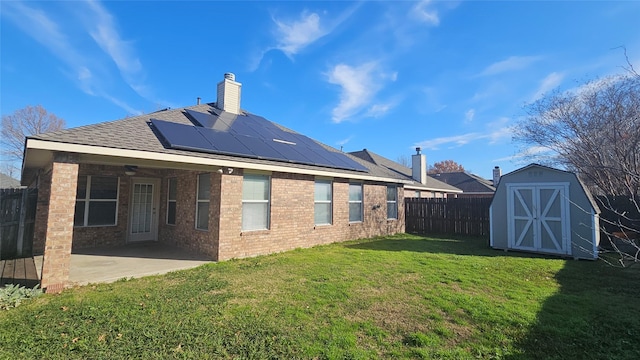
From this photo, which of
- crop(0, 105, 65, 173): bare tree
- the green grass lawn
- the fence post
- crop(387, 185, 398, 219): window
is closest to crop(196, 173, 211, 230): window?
the green grass lawn

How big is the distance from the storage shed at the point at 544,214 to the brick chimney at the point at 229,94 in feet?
36.1

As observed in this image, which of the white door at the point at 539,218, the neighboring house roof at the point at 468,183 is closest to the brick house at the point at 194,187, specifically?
the white door at the point at 539,218

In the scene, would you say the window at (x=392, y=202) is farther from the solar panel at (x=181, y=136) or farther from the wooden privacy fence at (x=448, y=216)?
the solar panel at (x=181, y=136)

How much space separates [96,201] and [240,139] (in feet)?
16.8

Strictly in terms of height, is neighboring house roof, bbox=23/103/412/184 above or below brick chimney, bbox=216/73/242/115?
below

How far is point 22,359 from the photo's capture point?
3010 mm

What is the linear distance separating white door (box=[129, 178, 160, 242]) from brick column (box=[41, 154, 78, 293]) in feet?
15.6

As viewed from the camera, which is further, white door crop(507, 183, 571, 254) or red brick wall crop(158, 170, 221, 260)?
white door crop(507, 183, 571, 254)

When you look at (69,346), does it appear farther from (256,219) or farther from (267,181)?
(267,181)

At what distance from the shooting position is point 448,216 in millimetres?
14328

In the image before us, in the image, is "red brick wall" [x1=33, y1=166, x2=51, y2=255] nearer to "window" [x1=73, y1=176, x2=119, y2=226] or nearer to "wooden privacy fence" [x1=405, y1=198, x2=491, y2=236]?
"window" [x1=73, y1=176, x2=119, y2=226]

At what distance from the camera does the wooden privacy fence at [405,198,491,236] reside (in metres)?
13.4

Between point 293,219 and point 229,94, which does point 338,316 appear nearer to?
point 293,219

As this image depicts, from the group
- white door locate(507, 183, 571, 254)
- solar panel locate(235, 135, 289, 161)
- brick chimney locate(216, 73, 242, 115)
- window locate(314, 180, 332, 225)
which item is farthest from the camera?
brick chimney locate(216, 73, 242, 115)
